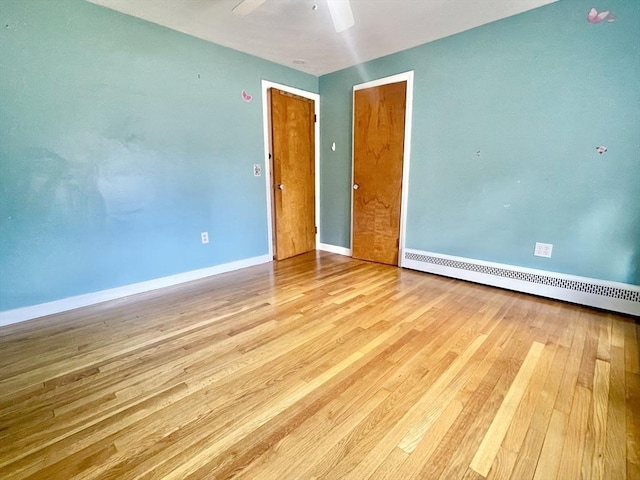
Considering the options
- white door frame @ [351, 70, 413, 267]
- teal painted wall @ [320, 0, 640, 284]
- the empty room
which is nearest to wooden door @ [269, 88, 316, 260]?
the empty room

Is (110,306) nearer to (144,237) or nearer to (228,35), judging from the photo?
(144,237)

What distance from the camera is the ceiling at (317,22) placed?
7.33 ft

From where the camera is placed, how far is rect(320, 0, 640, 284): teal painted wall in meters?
2.09

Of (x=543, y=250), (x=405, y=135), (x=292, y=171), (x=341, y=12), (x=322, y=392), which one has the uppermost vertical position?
(x=341, y=12)

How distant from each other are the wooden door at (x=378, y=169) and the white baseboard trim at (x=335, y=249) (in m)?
0.24

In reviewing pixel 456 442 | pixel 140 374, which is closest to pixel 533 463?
pixel 456 442

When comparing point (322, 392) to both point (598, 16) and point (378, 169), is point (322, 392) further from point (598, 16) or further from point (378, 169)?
point (598, 16)

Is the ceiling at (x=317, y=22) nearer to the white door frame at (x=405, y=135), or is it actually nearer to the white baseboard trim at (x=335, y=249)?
the white door frame at (x=405, y=135)

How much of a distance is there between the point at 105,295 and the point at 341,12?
111 inches

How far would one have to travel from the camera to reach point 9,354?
1737 millimetres

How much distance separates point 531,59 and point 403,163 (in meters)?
1.33

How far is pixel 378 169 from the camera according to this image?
3.46 m

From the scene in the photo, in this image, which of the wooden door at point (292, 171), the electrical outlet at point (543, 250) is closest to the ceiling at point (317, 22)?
the wooden door at point (292, 171)

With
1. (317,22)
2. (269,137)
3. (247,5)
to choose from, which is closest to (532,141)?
(317,22)
